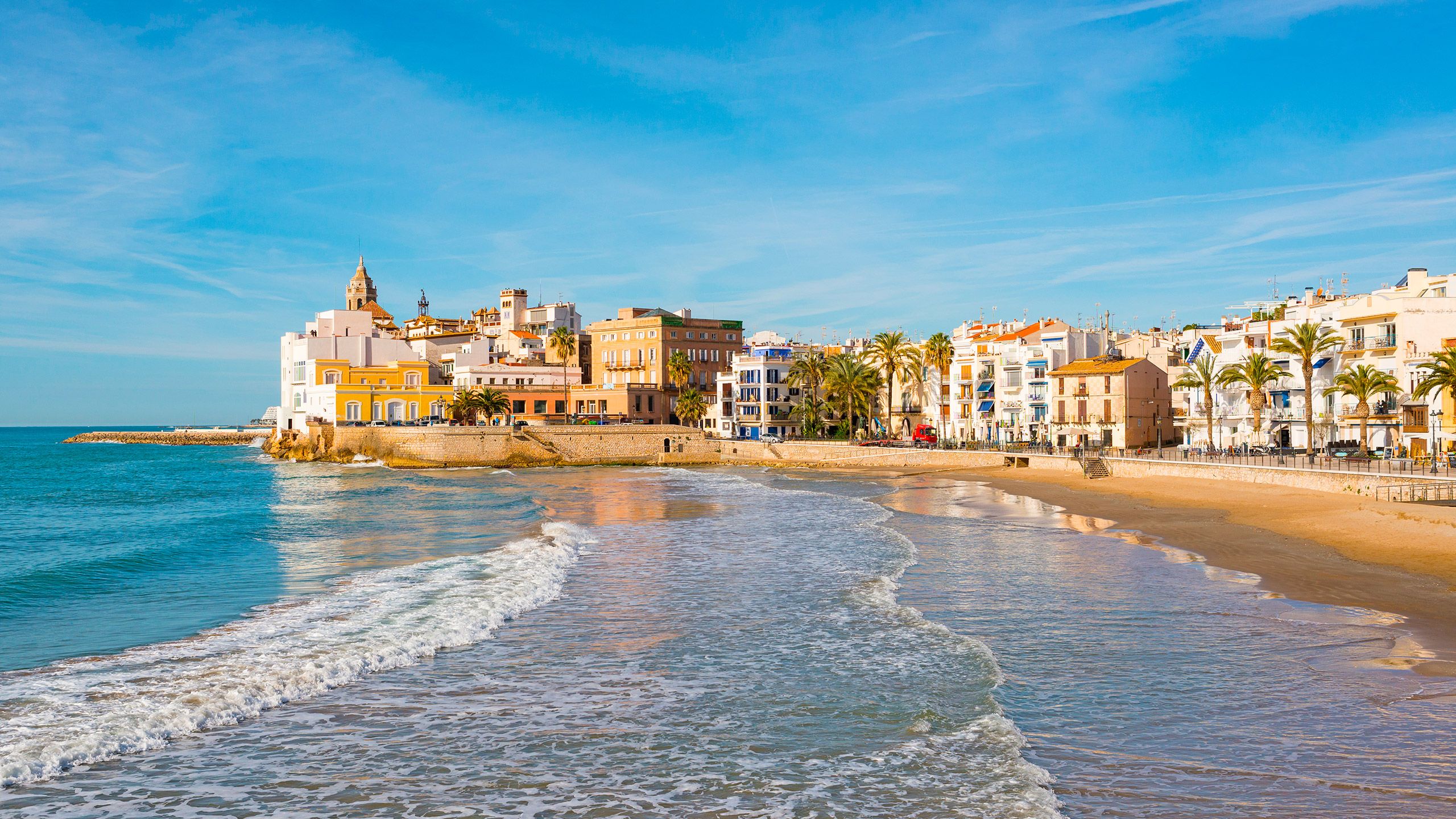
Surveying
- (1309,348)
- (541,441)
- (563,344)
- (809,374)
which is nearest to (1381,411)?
(1309,348)

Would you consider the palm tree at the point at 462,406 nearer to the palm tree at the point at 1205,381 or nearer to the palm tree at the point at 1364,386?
the palm tree at the point at 1205,381

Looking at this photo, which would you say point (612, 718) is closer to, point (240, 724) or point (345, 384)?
point (240, 724)

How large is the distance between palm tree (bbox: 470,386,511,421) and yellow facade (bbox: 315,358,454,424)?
11.9 ft

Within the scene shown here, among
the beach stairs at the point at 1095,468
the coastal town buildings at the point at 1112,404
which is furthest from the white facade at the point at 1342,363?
the beach stairs at the point at 1095,468

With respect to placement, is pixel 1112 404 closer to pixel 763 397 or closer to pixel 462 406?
pixel 763 397

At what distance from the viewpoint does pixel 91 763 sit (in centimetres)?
1199

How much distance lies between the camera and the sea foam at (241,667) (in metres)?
12.8

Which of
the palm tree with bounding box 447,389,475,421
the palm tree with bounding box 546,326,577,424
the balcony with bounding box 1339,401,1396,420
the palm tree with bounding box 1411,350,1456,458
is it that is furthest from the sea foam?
the palm tree with bounding box 546,326,577,424

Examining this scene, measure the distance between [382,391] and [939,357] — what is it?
50977 mm

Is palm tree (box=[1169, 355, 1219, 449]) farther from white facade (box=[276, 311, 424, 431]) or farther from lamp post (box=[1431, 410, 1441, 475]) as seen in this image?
white facade (box=[276, 311, 424, 431])

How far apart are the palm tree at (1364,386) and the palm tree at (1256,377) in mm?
4931

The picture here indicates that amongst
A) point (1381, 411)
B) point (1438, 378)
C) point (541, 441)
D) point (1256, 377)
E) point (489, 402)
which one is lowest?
point (541, 441)

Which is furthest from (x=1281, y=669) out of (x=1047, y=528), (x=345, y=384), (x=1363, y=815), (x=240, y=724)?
(x=345, y=384)

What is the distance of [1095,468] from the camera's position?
56344 mm
